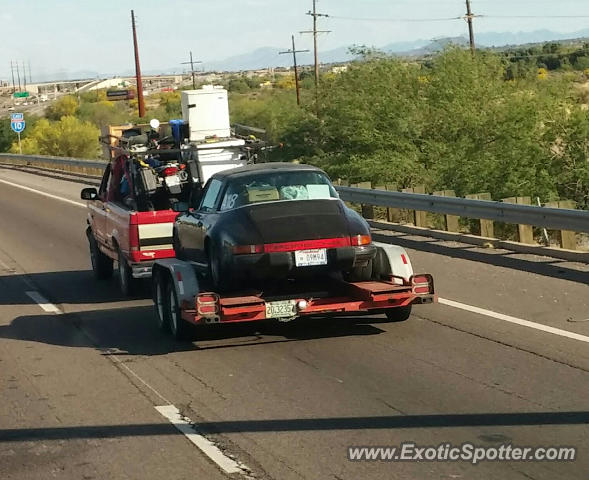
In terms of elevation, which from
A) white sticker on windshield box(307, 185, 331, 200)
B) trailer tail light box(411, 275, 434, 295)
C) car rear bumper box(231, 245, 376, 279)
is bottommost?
trailer tail light box(411, 275, 434, 295)

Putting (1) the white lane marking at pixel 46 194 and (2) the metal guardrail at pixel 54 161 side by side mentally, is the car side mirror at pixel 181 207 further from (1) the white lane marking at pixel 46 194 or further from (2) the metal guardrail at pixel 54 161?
(2) the metal guardrail at pixel 54 161

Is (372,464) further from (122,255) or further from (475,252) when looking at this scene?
(475,252)

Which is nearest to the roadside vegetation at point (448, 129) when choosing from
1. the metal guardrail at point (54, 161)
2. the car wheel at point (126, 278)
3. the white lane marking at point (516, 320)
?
the metal guardrail at point (54, 161)

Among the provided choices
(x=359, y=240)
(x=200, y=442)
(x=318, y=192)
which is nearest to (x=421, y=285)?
(x=359, y=240)

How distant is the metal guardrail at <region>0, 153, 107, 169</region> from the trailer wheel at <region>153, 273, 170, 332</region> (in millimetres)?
29760

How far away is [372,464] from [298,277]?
439 cm

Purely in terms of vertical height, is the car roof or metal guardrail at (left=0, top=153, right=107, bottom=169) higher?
the car roof

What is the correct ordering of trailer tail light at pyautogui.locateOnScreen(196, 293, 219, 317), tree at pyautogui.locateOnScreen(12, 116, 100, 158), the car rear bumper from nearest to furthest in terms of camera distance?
trailer tail light at pyautogui.locateOnScreen(196, 293, 219, 317) → the car rear bumper → tree at pyautogui.locateOnScreen(12, 116, 100, 158)

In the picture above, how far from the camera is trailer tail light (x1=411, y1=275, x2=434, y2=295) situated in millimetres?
11250

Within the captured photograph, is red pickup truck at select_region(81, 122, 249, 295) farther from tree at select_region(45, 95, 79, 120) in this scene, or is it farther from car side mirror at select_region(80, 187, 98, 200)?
tree at select_region(45, 95, 79, 120)

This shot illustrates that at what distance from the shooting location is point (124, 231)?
14953 millimetres

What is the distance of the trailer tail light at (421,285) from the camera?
36.9 feet

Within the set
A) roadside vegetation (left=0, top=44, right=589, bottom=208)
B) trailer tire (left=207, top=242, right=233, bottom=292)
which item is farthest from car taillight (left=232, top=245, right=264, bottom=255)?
roadside vegetation (left=0, top=44, right=589, bottom=208)

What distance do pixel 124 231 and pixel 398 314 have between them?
446 centimetres
